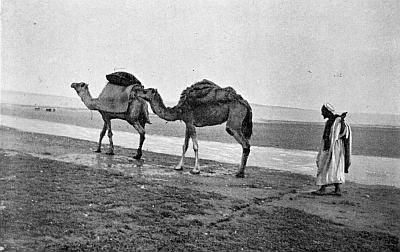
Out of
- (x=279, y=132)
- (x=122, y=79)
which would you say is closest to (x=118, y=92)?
(x=122, y=79)

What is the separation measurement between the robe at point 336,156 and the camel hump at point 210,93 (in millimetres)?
1461

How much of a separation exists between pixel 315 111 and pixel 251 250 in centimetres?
289

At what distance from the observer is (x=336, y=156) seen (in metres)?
5.09

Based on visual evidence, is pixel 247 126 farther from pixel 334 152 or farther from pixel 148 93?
pixel 148 93

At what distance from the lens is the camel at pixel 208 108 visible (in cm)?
588

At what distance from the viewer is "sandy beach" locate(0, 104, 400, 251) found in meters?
3.56

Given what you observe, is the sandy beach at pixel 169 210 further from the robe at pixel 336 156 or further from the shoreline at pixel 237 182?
the robe at pixel 336 156

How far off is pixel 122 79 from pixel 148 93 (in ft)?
2.53

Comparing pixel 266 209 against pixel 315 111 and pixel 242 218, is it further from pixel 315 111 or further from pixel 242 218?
pixel 315 111

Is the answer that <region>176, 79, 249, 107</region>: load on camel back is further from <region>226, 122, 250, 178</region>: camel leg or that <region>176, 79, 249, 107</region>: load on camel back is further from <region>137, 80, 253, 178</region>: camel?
<region>226, 122, 250, 178</region>: camel leg

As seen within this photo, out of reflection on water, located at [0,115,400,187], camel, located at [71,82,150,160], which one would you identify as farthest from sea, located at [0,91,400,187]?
camel, located at [71,82,150,160]

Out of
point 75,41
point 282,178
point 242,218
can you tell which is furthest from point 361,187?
point 75,41

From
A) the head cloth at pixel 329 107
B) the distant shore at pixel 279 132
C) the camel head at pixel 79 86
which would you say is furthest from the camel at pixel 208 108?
the distant shore at pixel 279 132

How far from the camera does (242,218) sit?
4.02 m
